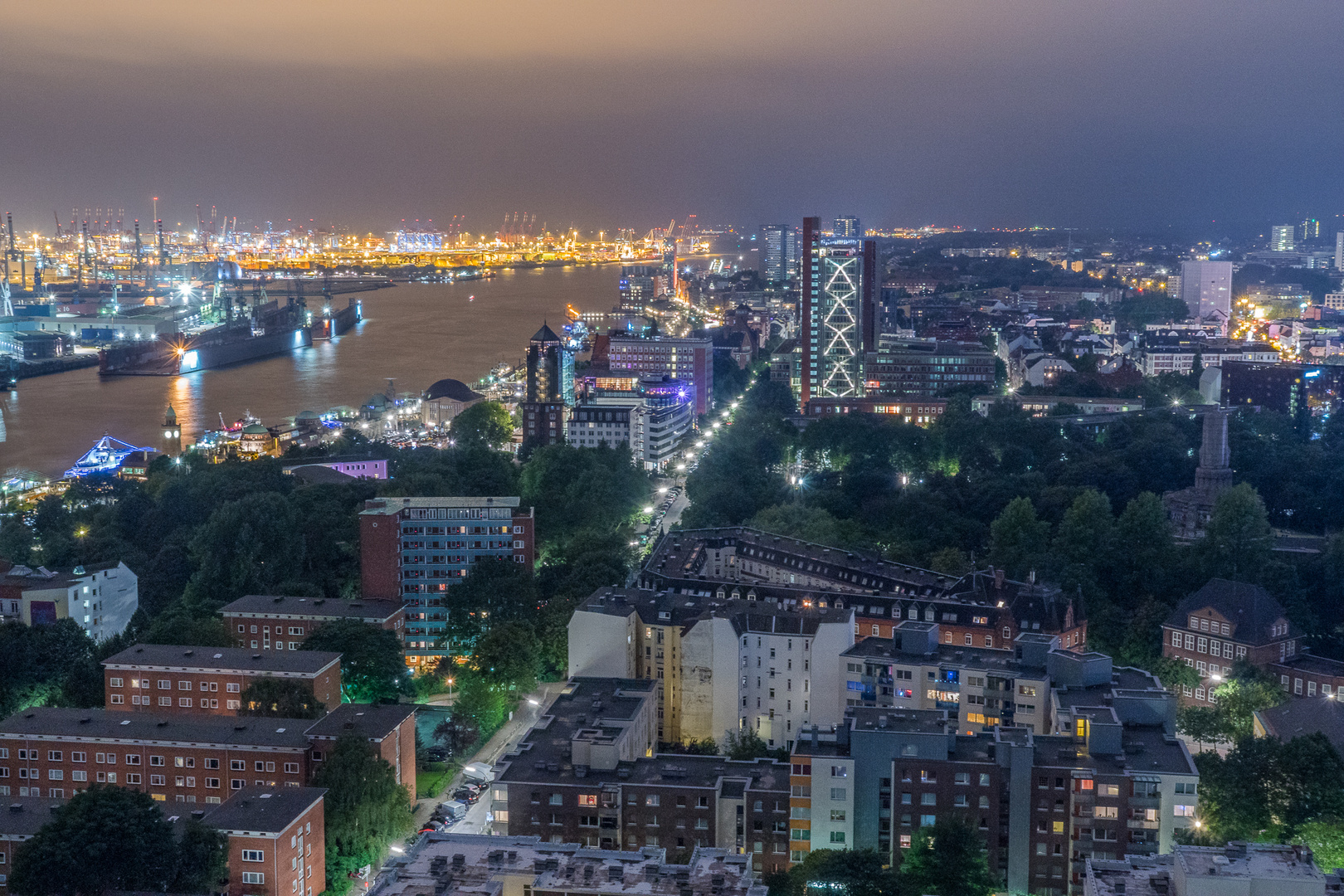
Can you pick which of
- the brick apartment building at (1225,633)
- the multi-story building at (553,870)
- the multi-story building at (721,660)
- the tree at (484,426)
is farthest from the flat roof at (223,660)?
the tree at (484,426)

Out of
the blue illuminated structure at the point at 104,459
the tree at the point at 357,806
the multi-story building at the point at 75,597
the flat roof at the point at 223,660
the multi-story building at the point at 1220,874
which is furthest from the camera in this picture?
the blue illuminated structure at the point at 104,459

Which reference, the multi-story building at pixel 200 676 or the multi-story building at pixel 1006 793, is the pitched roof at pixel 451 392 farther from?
the multi-story building at pixel 1006 793

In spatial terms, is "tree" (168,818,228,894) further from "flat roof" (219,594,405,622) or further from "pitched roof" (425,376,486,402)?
"pitched roof" (425,376,486,402)

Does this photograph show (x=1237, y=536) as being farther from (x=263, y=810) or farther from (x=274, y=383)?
(x=274, y=383)

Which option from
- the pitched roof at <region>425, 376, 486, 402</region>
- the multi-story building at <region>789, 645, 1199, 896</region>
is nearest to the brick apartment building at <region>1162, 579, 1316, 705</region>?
the multi-story building at <region>789, 645, 1199, 896</region>

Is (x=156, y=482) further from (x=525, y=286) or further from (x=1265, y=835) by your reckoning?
(x=525, y=286)

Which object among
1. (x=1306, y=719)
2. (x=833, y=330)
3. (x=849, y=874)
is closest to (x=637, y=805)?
(x=849, y=874)

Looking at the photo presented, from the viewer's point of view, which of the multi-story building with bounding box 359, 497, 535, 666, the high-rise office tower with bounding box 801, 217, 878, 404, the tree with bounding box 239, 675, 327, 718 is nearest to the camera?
the tree with bounding box 239, 675, 327, 718
